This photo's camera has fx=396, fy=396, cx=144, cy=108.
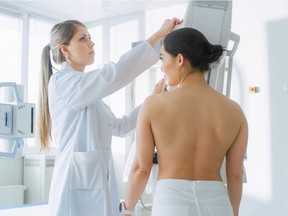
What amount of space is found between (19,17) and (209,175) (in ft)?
14.5

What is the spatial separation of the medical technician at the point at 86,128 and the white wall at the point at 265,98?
8.35ft

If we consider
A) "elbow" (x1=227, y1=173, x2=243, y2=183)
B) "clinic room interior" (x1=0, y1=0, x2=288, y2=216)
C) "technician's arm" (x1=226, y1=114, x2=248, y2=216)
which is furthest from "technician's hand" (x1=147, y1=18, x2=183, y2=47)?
"clinic room interior" (x1=0, y1=0, x2=288, y2=216)

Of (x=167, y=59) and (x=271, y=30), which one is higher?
(x=271, y=30)

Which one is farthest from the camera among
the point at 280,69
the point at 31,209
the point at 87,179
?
the point at 280,69

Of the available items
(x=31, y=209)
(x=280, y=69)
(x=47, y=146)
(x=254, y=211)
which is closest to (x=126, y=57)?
(x=47, y=146)

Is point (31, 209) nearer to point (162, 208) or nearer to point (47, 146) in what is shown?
point (47, 146)

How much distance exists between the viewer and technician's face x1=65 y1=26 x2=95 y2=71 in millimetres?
1878

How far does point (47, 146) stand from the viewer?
6.56 ft

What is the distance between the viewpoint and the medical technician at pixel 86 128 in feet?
5.57

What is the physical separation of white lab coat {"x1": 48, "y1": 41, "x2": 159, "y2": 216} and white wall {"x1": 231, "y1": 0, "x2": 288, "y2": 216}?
2.60m

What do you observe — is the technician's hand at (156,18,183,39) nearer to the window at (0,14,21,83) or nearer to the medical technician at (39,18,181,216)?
the medical technician at (39,18,181,216)

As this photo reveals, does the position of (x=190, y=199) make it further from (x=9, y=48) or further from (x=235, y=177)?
(x=9, y=48)

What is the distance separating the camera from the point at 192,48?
1327mm

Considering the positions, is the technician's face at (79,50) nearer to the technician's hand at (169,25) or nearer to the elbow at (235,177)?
the technician's hand at (169,25)
